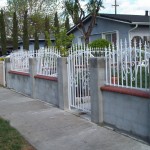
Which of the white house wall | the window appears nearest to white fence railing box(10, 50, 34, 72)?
the white house wall

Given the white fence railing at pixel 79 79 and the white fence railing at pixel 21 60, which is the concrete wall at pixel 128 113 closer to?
the white fence railing at pixel 79 79

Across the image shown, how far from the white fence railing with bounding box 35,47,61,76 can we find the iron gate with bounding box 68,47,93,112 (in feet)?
3.75

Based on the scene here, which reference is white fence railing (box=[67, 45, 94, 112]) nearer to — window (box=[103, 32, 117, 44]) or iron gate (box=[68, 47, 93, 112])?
iron gate (box=[68, 47, 93, 112])

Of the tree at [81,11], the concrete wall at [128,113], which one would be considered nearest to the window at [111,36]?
the tree at [81,11]

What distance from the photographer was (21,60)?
45.3ft

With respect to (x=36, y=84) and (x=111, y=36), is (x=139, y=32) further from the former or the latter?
(x=36, y=84)

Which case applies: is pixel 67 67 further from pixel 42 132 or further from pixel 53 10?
pixel 53 10

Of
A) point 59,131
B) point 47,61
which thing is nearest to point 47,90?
point 47,61

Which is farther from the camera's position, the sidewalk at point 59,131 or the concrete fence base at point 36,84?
the concrete fence base at point 36,84

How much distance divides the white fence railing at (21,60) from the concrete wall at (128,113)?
6160 mm

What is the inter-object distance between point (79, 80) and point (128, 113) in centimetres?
246

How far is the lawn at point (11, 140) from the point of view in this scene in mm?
5967

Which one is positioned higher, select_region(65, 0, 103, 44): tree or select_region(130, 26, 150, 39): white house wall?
select_region(65, 0, 103, 44): tree

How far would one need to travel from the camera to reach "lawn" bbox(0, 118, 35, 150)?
597 centimetres
